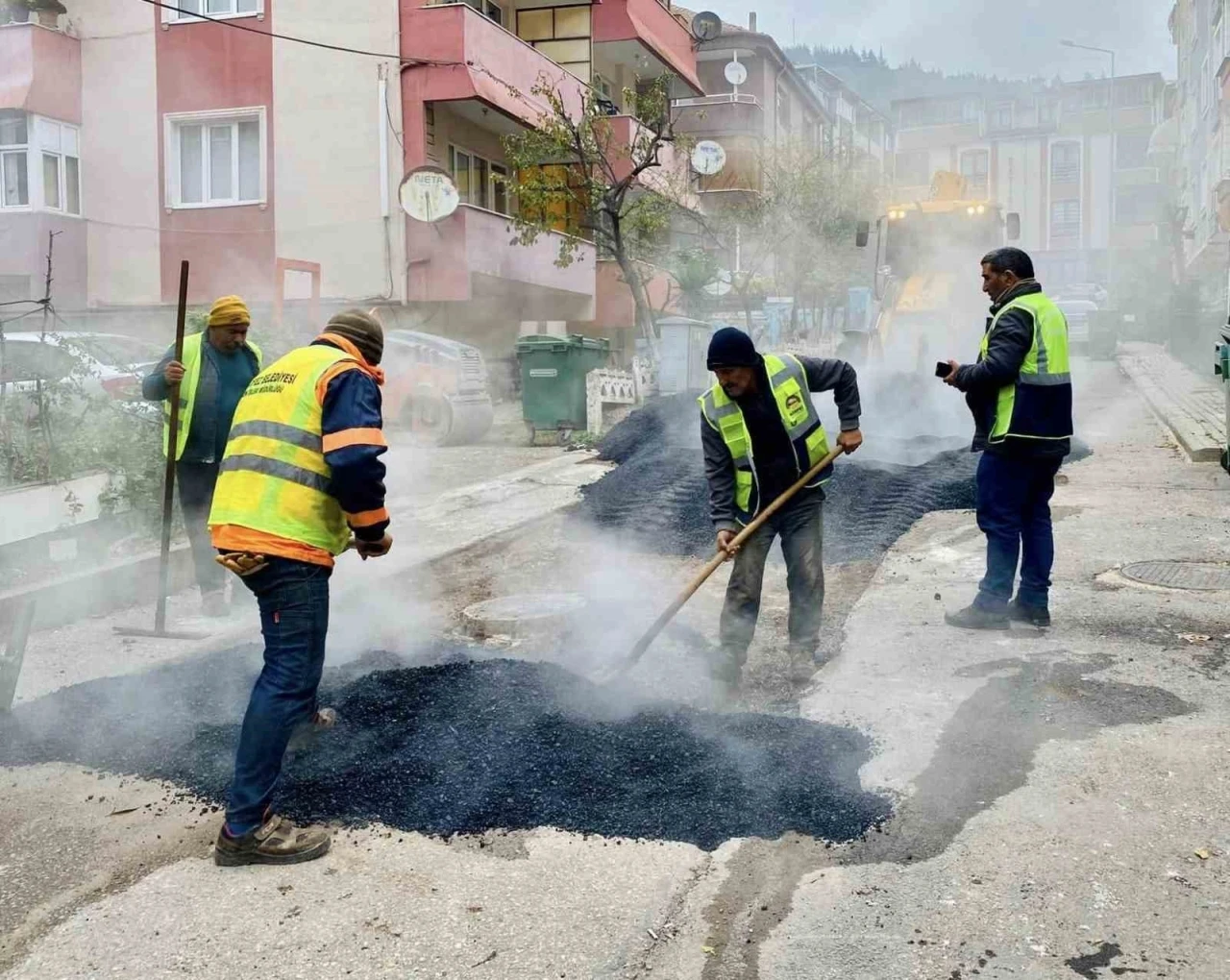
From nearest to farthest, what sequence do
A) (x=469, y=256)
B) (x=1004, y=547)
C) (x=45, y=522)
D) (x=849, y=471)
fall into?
(x=1004, y=547) < (x=45, y=522) < (x=849, y=471) < (x=469, y=256)

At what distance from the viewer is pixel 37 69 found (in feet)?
52.2

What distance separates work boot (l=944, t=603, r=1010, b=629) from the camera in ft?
17.6

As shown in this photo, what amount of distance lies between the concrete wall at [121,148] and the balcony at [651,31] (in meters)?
8.06

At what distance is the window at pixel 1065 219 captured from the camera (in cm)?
4641

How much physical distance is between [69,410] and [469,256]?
9150mm

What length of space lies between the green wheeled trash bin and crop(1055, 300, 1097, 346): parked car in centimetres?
1340

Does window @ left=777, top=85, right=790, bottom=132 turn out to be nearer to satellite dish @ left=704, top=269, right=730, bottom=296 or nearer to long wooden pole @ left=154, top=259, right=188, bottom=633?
satellite dish @ left=704, top=269, right=730, bottom=296

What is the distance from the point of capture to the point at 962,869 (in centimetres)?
310

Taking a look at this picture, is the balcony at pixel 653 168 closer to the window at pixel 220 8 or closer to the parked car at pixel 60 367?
the window at pixel 220 8

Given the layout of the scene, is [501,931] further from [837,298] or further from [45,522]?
[837,298]

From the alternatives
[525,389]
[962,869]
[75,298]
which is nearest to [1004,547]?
[962,869]

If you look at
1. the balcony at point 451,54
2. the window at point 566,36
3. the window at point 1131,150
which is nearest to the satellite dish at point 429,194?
the balcony at point 451,54

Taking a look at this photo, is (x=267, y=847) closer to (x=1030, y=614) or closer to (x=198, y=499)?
(x=198, y=499)

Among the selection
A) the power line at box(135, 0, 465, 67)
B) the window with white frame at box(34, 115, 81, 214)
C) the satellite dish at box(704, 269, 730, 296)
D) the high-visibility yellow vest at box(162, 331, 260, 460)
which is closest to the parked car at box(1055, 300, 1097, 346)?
the satellite dish at box(704, 269, 730, 296)
